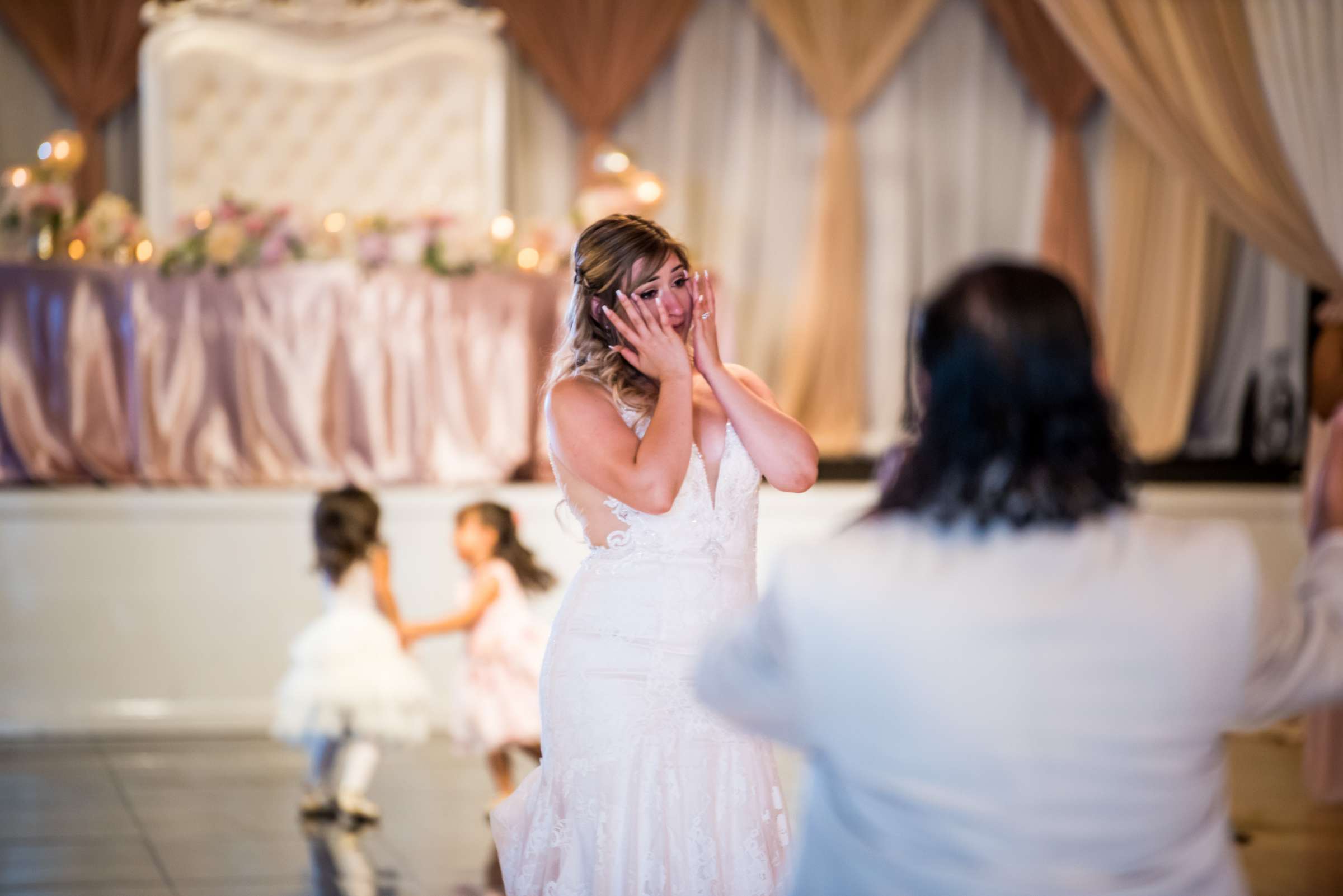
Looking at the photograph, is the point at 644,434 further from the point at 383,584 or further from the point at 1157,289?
the point at 1157,289

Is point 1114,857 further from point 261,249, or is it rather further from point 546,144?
point 546,144

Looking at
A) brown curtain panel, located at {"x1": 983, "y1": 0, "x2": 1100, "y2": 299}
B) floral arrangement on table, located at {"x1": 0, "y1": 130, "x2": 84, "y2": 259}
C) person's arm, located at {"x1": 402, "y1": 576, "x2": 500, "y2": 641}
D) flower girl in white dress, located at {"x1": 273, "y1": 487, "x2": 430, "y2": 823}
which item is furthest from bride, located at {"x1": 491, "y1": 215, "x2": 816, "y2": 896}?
brown curtain panel, located at {"x1": 983, "y1": 0, "x2": 1100, "y2": 299}

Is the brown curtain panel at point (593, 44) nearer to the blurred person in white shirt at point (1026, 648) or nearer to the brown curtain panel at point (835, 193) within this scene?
the brown curtain panel at point (835, 193)

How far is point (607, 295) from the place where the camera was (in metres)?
2.27

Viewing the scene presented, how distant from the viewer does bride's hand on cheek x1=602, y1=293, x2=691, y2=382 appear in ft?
6.98

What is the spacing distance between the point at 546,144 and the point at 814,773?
24.3ft

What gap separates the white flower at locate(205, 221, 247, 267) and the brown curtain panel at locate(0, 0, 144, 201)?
301cm

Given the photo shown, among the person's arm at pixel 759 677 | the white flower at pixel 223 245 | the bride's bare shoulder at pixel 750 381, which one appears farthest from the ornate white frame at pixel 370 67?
the person's arm at pixel 759 677

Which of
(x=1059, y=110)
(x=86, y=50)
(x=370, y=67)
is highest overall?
(x=86, y=50)

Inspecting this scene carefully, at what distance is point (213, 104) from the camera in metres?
7.77

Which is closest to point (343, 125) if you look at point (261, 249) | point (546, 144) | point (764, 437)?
point (546, 144)

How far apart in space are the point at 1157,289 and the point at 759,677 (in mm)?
7326

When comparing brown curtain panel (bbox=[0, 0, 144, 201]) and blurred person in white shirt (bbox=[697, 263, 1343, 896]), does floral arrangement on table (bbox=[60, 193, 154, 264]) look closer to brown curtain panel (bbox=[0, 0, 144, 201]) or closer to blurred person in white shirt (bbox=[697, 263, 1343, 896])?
brown curtain panel (bbox=[0, 0, 144, 201])

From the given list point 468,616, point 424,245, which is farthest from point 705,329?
point 424,245
